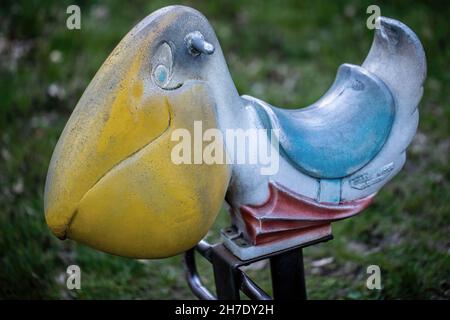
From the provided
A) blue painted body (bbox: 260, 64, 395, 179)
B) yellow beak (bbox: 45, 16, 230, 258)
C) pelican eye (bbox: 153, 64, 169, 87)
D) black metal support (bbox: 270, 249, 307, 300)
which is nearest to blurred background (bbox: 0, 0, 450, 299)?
black metal support (bbox: 270, 249, 307, 300)

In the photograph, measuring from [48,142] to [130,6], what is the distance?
4.93 feet

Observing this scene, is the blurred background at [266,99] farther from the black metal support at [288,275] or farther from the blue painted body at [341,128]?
the blue painted body at [341,128]

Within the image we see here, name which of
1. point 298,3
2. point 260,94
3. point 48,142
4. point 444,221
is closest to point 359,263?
point 444,221

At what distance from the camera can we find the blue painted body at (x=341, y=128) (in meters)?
1.65

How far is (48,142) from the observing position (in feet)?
10.4

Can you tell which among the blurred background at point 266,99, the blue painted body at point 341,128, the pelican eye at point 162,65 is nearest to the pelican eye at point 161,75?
the pelican eye at point 162,65

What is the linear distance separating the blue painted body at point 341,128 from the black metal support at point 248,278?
254 millimetres

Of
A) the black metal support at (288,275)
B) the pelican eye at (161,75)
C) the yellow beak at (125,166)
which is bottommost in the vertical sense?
the black metal support at (288,275)

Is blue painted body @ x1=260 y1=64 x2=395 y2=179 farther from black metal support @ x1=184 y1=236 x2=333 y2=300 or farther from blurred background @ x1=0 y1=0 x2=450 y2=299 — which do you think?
blurred background @ x1=0 y1=0 x2=450 y2=299

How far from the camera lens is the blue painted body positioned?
1.65 metres

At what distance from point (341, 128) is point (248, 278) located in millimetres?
479

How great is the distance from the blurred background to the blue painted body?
2.70ft

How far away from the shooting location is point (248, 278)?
1.76 m

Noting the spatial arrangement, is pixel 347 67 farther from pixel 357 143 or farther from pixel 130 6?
pixel 130 6
